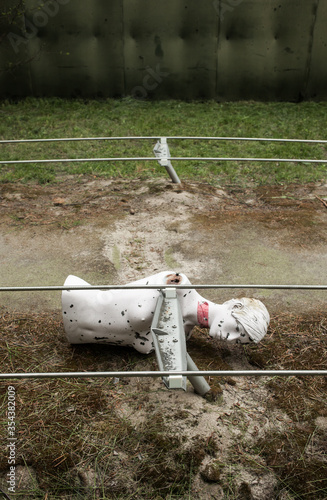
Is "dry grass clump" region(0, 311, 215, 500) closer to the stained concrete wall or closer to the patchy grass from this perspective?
the patchy grass

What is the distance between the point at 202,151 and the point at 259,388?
3.83 metres

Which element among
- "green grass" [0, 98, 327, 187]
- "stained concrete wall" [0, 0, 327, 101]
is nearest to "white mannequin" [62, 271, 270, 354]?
"green grass" [0, 98, 327, 187]

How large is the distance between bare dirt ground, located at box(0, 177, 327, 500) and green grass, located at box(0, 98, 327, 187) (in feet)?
0.96

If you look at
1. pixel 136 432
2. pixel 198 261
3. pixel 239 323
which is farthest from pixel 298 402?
pixel 198 261

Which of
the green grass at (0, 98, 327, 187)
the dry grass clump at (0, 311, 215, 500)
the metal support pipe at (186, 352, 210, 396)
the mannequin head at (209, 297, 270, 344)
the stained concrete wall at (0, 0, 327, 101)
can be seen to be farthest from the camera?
the stained concrete wall at (0, 0, 327, 101)

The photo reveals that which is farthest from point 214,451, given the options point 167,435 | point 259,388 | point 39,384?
point 39,384

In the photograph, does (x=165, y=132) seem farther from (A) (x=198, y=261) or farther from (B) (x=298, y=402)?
(B) (x=298, y=402)

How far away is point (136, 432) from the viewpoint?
246cm

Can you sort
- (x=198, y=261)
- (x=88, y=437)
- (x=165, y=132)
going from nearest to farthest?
1. (x=88, y=437)
2. (x=198, y=261)
3. (x=165, y=132)

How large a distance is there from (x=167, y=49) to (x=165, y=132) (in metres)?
1.80

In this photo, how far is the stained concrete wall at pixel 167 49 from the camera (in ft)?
24.1

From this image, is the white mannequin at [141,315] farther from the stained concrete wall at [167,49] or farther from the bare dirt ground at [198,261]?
the stained concrete wall at [167,49]

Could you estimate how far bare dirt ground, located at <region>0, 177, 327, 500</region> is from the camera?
2.39 m

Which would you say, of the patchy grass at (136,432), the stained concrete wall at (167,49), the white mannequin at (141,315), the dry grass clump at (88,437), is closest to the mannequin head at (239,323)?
the white mannequin at (141,315)
